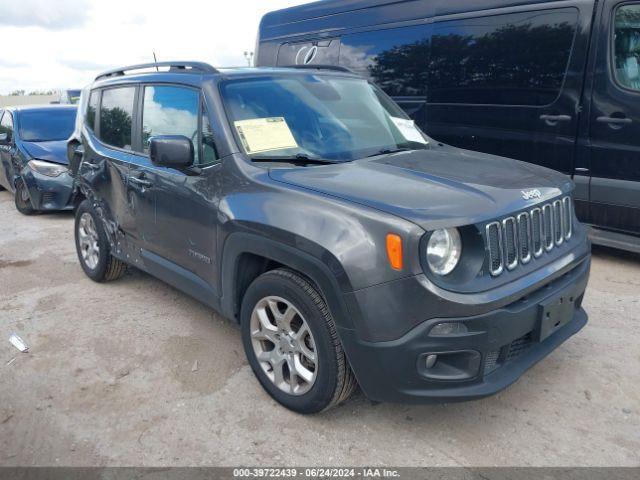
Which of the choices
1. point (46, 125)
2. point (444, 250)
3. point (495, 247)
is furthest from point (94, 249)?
point (46, 125)

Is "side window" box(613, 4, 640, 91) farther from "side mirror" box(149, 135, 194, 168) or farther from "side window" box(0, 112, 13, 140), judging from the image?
"side window" box(0, 112, 13, 140)

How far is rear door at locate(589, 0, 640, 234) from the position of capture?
4.70 m

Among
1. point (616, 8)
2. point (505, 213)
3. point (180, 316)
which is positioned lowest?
point (180, 316)

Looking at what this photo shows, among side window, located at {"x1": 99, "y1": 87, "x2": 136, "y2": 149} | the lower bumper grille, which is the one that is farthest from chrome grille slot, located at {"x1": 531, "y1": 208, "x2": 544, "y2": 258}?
side window, located at {"x1": 99, "y1": 87, "x2": 136, "y2": 149}

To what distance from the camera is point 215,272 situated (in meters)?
3.32

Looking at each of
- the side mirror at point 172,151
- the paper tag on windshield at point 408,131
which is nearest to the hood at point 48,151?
the side mirror at point 172,151

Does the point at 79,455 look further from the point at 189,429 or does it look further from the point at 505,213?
the point at 505,213

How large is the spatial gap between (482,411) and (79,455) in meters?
2.03

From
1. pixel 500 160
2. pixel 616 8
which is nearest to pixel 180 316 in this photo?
pixel 500 160

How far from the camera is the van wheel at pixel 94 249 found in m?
4.83

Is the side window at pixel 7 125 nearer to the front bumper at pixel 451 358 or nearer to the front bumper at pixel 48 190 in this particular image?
the front bumper at pixel 48 190

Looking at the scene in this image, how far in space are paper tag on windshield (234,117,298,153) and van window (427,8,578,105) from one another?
3.02m

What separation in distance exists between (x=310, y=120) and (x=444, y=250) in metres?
1.38

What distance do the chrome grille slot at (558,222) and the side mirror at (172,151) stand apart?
2.06 meters
